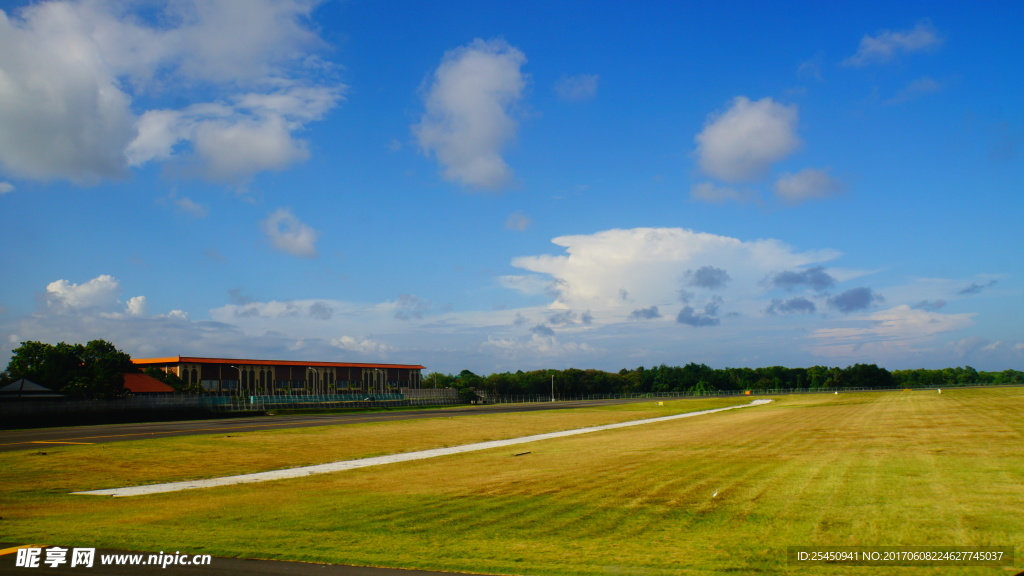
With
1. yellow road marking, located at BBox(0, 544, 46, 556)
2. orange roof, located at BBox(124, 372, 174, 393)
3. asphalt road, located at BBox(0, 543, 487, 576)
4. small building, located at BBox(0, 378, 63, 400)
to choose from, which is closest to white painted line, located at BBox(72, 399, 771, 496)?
yellow road marking, located at BBox(0, 544, 46, 556)

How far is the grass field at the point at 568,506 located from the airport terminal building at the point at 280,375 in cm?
9854

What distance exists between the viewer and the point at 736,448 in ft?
90.7

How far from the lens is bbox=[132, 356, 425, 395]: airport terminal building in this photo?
121 meters

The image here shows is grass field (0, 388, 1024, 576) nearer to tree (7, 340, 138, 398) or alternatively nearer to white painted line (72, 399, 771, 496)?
white painted line (72, 399, 771, 496)

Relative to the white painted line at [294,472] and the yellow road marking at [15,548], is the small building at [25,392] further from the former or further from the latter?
the yellow road marking at [15,548]

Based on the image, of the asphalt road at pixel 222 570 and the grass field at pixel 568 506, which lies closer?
the asphalt road at pixel 222 570

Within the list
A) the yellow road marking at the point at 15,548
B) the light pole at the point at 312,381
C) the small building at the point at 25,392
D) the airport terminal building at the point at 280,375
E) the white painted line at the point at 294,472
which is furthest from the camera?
the light pole at the point at 312,381

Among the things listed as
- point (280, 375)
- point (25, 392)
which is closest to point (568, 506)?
point (25, 392)

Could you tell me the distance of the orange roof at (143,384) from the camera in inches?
4328

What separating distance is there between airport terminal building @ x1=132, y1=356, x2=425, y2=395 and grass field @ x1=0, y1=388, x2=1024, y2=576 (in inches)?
3879

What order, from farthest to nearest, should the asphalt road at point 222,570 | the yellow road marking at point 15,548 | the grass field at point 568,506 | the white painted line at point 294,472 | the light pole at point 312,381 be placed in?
the light pole at point 312,381, the white painted line at point 294,472, the yellow road marking at point 15,548, the grass field at point 568,506, the asphalt road at point 222,570

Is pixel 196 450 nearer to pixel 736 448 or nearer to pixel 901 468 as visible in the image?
pixel 736 448

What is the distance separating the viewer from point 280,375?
5103 inches

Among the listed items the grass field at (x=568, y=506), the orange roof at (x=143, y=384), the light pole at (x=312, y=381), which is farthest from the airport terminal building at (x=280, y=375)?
the grass field at (x=568, y=506)
